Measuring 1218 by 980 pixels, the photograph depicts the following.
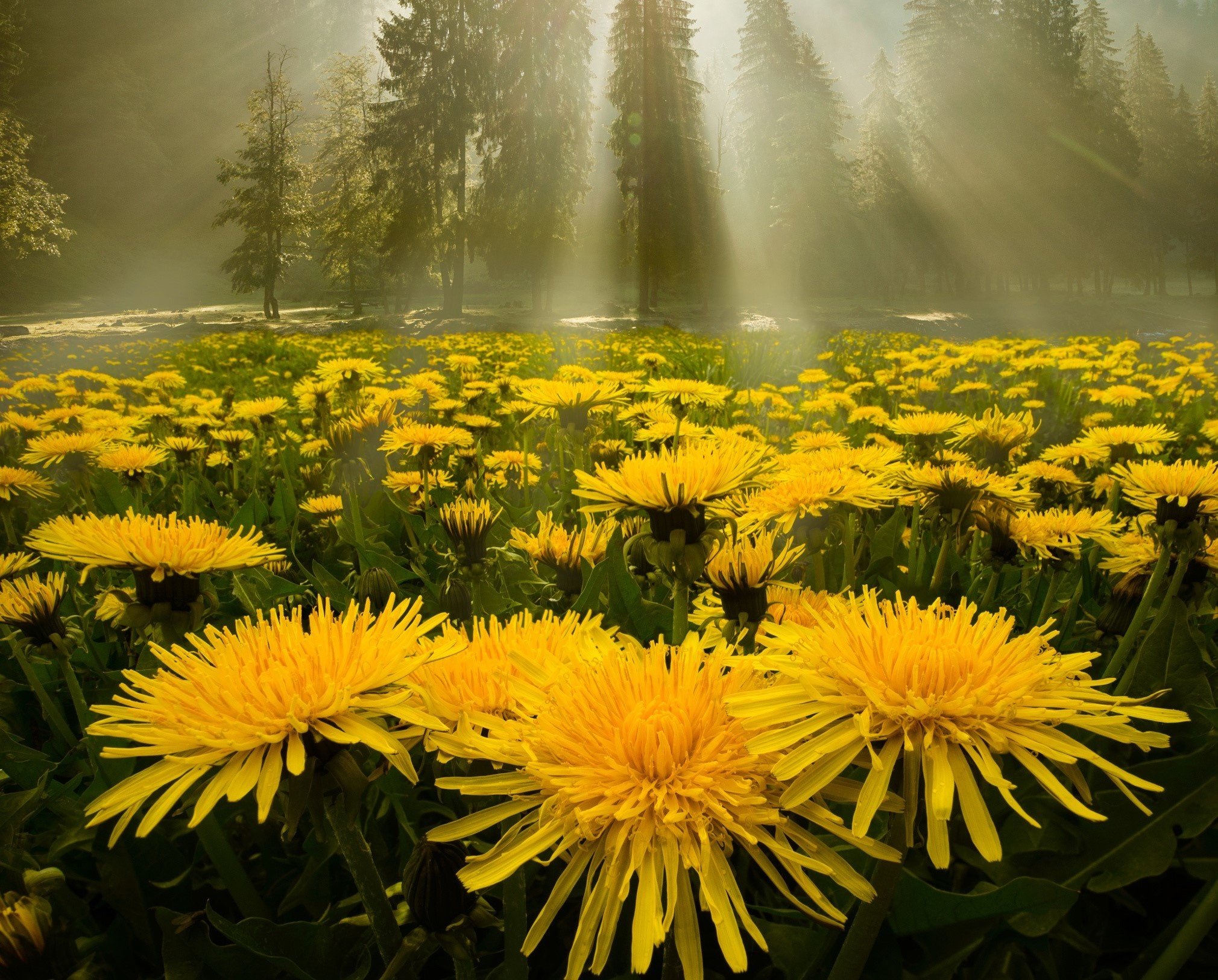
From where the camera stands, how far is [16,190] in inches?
536

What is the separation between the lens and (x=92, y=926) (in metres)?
0.89

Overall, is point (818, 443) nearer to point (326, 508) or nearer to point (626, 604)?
point (626, 604)

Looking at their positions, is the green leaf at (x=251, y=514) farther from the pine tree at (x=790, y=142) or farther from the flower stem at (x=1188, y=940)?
the pine tree at (x=790, y=142)

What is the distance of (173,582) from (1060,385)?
15.8ft

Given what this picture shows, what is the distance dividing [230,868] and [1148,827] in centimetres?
109

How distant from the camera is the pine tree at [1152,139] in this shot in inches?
1310

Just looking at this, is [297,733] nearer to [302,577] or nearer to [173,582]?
[173,582]

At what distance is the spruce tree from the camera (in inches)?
973

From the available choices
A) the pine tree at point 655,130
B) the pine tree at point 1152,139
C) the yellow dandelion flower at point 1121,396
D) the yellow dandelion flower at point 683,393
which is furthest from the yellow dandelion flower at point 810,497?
the pine tree at point 1152,139

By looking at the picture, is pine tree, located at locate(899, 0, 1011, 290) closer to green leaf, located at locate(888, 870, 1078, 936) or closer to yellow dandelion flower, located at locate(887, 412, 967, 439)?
yellow dandelion flower, located at locate(887, 412, 967, 439)

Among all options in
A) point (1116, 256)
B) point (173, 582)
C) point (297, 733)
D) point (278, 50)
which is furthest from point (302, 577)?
point (278, 50)

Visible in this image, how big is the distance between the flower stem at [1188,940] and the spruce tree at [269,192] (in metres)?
27.5

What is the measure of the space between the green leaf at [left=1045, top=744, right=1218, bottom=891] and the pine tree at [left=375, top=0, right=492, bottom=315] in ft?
67.8

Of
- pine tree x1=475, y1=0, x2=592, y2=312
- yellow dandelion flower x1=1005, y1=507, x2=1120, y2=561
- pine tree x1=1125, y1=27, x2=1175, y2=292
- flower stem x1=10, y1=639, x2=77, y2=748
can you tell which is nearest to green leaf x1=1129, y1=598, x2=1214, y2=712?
yellow dandelion flower x1=1005, y1=507, x2=1120, y2=561
